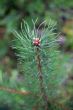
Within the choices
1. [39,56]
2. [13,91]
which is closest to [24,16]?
[13,91]

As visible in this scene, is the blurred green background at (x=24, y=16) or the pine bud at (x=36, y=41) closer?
the pine bud at (x=36, y=41)

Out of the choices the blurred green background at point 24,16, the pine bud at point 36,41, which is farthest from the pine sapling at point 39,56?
the blurred green background at point 24,16

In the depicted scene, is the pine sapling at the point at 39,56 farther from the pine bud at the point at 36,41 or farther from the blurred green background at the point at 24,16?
the blurred green background at the point at 24,16

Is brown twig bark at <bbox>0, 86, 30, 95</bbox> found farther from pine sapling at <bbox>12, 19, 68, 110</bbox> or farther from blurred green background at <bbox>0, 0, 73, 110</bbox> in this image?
blurred green background at <bbox>0, 0, 73, 110</bbox>

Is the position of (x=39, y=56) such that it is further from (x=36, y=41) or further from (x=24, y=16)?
(x=24, y=16)

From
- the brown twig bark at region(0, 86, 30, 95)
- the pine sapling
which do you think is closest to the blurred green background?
the brown twig bark at region(0, 86, 30, 95)

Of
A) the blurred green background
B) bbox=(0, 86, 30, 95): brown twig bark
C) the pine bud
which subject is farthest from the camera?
the blurred green background

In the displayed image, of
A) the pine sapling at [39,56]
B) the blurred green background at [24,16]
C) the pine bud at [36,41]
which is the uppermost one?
the pine bud at [36,41]

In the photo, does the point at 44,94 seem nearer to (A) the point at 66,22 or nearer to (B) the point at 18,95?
(B) the point at 18,95

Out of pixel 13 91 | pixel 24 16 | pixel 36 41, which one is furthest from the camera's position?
pixel 24 16

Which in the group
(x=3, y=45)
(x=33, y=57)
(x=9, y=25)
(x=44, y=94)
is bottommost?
(x=3, y=45)

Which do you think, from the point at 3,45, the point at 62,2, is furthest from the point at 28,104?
the point at 3,45
